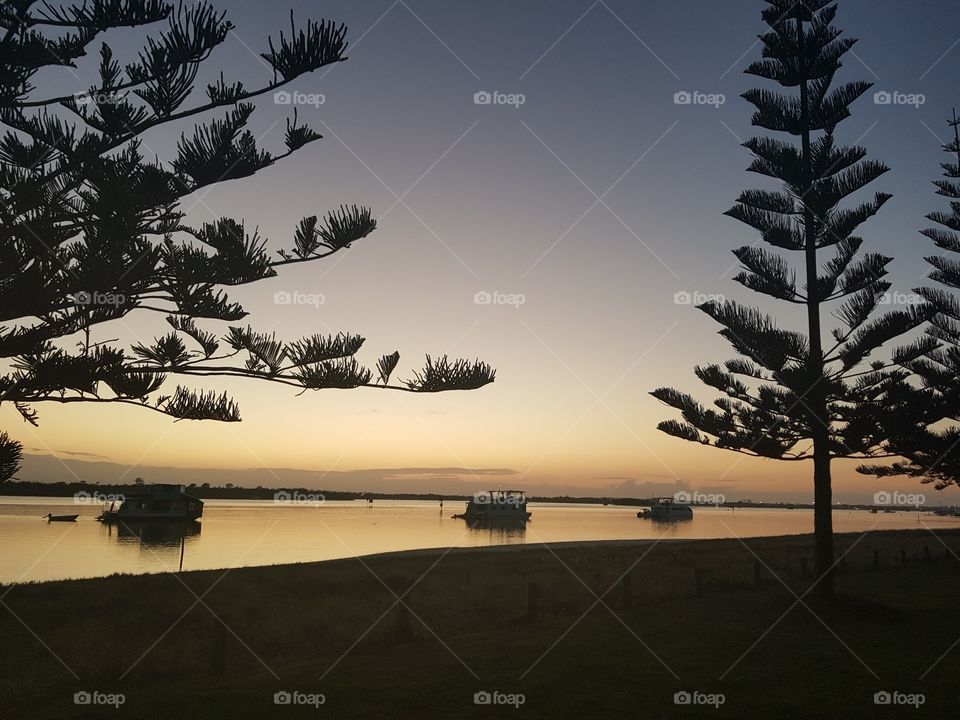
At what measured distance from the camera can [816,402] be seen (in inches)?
475

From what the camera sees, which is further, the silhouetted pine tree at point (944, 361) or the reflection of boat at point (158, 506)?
the reflection of boat at point (158, 506)

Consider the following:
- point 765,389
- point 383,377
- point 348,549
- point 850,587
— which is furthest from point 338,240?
point 348,549

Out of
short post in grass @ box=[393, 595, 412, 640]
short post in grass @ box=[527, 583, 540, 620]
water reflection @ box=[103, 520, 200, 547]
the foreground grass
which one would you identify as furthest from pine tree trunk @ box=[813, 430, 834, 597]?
water reflection @ box=[103, 520, 200, 547]

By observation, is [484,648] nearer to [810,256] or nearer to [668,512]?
[810,256]

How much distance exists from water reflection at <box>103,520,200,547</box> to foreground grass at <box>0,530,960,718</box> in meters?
24.6

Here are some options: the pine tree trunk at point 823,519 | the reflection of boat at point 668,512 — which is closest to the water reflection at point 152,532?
the pine tree trunk at point 823,519

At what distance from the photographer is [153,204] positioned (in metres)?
4.64

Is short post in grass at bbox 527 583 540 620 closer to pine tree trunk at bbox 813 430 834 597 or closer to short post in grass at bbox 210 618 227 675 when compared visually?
pine tree trunk at bbox 813 430 834 597

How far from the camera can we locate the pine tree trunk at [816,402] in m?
11.7

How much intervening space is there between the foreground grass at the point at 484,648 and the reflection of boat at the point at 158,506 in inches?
1709

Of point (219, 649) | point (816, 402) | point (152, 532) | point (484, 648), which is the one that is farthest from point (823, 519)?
point (152, 532)

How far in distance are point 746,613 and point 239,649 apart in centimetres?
855

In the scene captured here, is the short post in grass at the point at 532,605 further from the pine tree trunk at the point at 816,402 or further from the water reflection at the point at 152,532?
the water reflection at the point at 152,532

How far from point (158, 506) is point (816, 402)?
59.8 m
